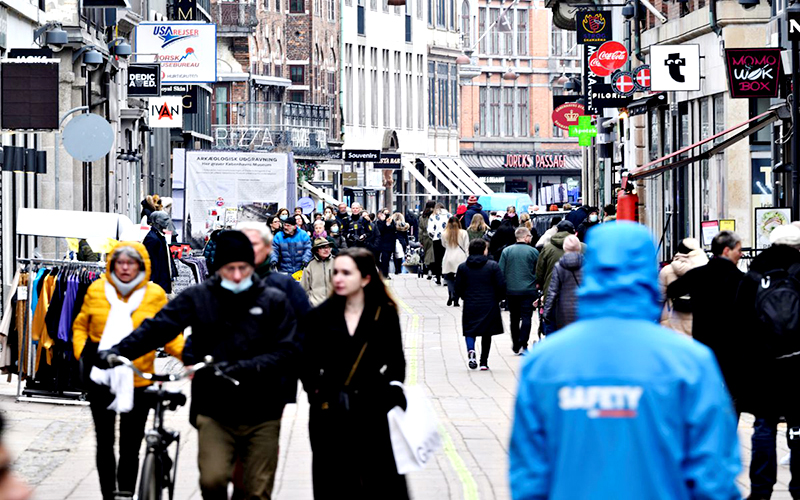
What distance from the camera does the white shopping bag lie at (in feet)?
26.2

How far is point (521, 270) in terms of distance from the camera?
22578mm

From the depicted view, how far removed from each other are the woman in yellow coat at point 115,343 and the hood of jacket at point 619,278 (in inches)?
185

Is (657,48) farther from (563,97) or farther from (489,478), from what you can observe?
(489,478)

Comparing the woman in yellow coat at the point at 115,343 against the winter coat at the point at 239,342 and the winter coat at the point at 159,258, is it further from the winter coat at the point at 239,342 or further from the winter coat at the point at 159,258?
the winter coat at the point at 159,258

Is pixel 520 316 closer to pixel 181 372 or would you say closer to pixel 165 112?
pixel 181 372

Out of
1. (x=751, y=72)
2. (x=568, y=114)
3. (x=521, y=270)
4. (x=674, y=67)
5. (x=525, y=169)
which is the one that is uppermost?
(x=525, y=169)

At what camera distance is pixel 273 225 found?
98.6 feet

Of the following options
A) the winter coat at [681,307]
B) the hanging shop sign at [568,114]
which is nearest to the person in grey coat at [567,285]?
the winter coat at [681,307]

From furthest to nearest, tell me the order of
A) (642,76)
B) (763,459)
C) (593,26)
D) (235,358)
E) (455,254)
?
1. (593,26)
2. (642,76)
3. (455,254)
4. (763,459)
5. (235,358)

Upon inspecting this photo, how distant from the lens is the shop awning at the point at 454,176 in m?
89.8

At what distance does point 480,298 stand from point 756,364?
10076 mm

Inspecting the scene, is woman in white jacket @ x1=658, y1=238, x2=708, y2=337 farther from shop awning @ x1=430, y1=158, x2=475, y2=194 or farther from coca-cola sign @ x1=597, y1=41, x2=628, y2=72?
shop awning @ x1=430, y1=158, x2=475, y2=194

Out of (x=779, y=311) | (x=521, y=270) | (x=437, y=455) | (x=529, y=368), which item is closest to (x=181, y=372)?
(x=779, y=311)

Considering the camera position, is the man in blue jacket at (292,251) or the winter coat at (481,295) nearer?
the winter coat at (481,295)
